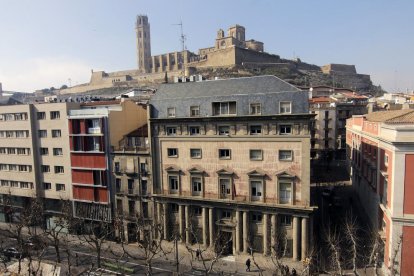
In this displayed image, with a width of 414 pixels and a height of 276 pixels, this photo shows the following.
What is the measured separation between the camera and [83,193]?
4644 cm

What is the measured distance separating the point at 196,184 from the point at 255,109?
11905mm

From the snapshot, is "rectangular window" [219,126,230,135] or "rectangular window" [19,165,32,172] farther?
"rectangular window" [19,165,32,172]

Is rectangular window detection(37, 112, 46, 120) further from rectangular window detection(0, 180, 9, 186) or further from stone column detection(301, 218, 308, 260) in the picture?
stone column detection(301, 218, 308, 260)

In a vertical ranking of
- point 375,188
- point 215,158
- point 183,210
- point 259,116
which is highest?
point 259,116

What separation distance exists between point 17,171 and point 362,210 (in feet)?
179

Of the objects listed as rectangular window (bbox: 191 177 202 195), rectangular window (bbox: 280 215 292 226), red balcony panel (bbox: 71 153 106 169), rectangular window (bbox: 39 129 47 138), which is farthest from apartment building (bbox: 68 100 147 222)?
rectangular window (bbox: 280 215 292 226)

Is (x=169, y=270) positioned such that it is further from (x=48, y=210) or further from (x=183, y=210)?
(x=48, y=210)

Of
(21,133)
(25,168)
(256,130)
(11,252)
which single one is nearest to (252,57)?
(21,133)

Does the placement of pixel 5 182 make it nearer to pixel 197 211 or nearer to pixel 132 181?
pixel 132 181

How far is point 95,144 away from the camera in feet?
146

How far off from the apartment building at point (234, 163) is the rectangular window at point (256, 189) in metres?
0.11

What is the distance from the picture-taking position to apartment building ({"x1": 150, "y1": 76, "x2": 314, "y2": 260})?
34.5m

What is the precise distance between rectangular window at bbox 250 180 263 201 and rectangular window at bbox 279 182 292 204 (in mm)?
2238

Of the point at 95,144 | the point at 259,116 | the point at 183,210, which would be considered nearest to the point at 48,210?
the point at 95,144
